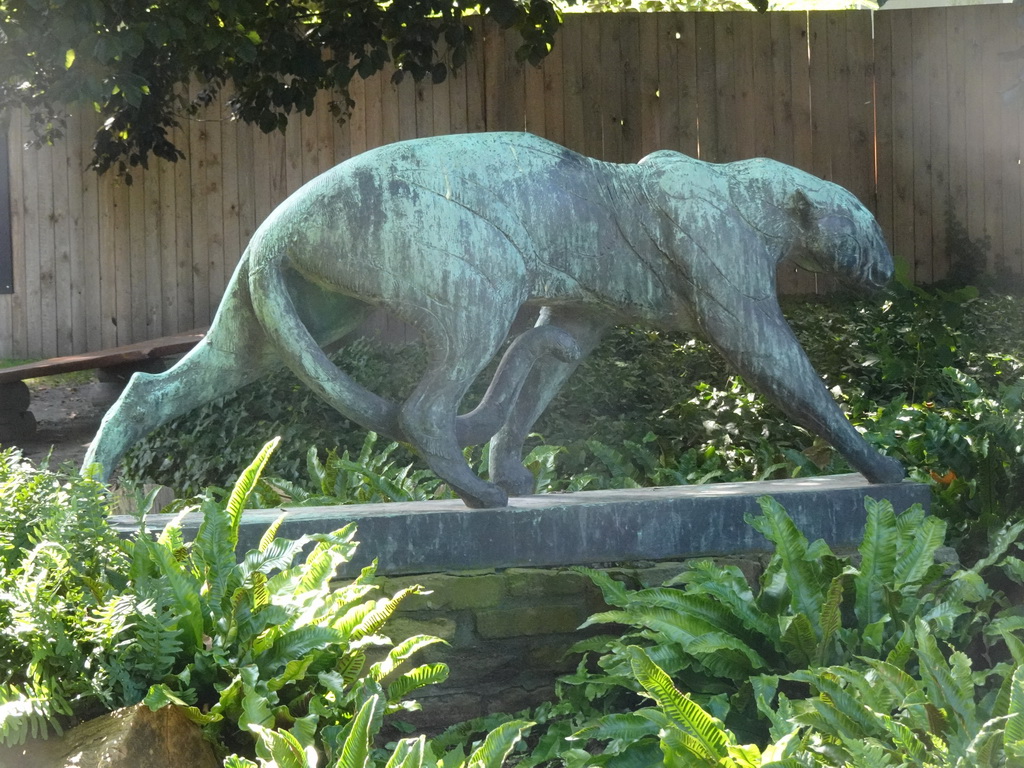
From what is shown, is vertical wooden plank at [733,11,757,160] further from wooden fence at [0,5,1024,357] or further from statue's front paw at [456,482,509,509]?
statue's front paw at [456,482,509,509]

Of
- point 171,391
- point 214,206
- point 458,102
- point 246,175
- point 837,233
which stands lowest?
point 171,391

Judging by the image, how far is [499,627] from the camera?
3885 mm

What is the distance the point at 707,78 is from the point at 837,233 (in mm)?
6223

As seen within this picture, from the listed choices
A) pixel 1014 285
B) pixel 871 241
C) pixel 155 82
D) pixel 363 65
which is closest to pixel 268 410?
pixel 363 65

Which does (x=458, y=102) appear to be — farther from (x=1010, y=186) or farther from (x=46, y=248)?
(x=1010, y=186)

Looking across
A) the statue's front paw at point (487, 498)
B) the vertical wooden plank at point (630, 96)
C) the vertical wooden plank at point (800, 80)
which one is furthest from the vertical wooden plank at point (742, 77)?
the statue's front paw at point (487, 498)

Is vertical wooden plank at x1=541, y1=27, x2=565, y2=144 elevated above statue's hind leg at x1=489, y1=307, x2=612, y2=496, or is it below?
above

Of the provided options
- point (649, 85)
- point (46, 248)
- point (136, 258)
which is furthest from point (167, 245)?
point (649, 85)

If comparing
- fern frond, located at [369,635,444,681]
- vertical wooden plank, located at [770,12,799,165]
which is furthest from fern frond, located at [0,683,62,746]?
vertical wooden plank, located at [770,12,799,165]

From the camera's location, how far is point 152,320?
10602mm

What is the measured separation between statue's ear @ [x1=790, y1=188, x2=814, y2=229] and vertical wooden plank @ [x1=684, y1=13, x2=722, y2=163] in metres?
6.02

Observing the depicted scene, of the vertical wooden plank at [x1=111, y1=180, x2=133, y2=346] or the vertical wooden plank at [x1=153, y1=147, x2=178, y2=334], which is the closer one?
the vertical wooden plank at [x1=153, y1=147, x2=178, y2=334]

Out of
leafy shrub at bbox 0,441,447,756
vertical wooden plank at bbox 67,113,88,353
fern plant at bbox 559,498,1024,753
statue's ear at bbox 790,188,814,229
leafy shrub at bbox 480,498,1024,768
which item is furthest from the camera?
vertical wooden plank at bbox 67,113,88,353

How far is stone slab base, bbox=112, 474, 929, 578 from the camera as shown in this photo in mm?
3809
